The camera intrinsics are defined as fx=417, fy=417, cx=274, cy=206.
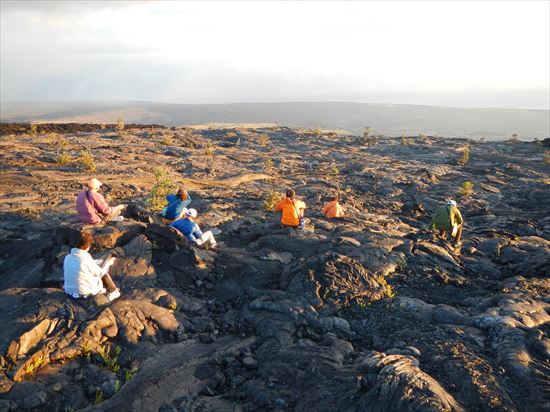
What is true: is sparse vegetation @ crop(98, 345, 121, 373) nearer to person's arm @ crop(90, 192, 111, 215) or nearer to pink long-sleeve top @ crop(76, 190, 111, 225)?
pink long-sleeve top @ crop(76, 190, 111, 225)

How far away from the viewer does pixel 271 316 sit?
373 inches

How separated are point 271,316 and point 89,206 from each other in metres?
6.32

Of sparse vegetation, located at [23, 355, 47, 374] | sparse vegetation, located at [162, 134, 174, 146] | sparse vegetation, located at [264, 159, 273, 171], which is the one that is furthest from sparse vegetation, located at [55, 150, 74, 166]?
sparse vegetation, located at [23, 355, 47, 374]

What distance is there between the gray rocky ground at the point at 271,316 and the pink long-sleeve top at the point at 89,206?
841 mm

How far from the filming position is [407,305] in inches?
397

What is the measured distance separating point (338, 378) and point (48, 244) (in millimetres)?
8301

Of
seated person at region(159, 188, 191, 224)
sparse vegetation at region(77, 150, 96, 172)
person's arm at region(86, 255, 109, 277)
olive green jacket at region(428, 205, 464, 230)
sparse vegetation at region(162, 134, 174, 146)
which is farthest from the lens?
sparse vegetation at region(162, 134, 174, 146)

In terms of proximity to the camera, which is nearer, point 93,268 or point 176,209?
point 93,268

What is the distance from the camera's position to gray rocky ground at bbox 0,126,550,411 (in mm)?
7043

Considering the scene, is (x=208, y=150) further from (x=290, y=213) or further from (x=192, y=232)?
(x=192, y=232)

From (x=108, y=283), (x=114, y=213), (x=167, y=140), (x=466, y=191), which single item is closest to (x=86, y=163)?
(x=167, y=140)

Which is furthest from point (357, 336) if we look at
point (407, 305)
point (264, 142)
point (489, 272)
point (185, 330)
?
point (264, 142)

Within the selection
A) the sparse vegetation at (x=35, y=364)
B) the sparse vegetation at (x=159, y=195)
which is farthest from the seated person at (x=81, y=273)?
the sparse vegetation at (x=159, y=195)

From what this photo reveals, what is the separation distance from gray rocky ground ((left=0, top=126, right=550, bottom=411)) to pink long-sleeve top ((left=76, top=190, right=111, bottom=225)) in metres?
0.84
